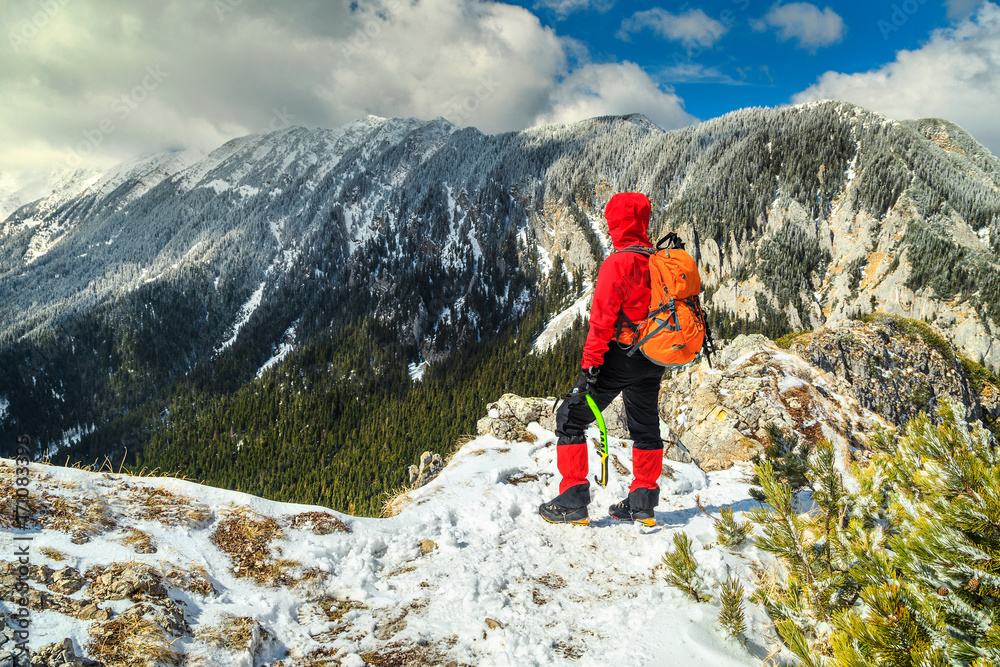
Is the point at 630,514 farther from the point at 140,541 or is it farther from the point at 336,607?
the point at 140,541

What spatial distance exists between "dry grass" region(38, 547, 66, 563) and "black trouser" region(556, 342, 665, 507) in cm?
459

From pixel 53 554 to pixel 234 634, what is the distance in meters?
1.59

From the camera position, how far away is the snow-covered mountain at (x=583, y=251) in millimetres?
91250

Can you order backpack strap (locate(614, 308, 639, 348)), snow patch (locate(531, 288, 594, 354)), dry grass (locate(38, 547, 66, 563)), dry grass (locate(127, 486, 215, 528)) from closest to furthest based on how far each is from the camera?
dry grass (locate(38, 547, 66, 563))
dry grass (locate(127, 486, 215, 528))
backpack strap (locate(614, 308, 639, 348))
snow patch (locate(531, 288, 594, 354))

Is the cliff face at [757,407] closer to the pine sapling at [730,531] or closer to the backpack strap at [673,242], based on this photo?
the pine sapling at [730,531]

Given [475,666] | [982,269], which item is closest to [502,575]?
[475,666]

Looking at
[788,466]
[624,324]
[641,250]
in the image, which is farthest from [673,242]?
[788,466]

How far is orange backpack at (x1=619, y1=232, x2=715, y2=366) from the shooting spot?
16.1 feet

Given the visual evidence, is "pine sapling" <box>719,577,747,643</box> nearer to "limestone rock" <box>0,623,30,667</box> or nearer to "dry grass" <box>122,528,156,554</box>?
"limestone rock" <box>0,623,30,667</box>

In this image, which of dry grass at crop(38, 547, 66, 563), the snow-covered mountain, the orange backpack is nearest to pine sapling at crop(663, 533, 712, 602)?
the orange backpack

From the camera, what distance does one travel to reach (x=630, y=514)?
5301mm

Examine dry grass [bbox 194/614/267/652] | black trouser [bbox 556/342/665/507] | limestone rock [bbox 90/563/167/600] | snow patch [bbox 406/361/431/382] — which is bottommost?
dry grass [bbox 194/614/267/652]

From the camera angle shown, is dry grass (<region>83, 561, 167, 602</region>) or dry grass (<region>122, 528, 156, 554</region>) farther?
dry grass (<region>122, 528, 156, 554</region>)

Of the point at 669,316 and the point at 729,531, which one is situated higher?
the point at 669,316
